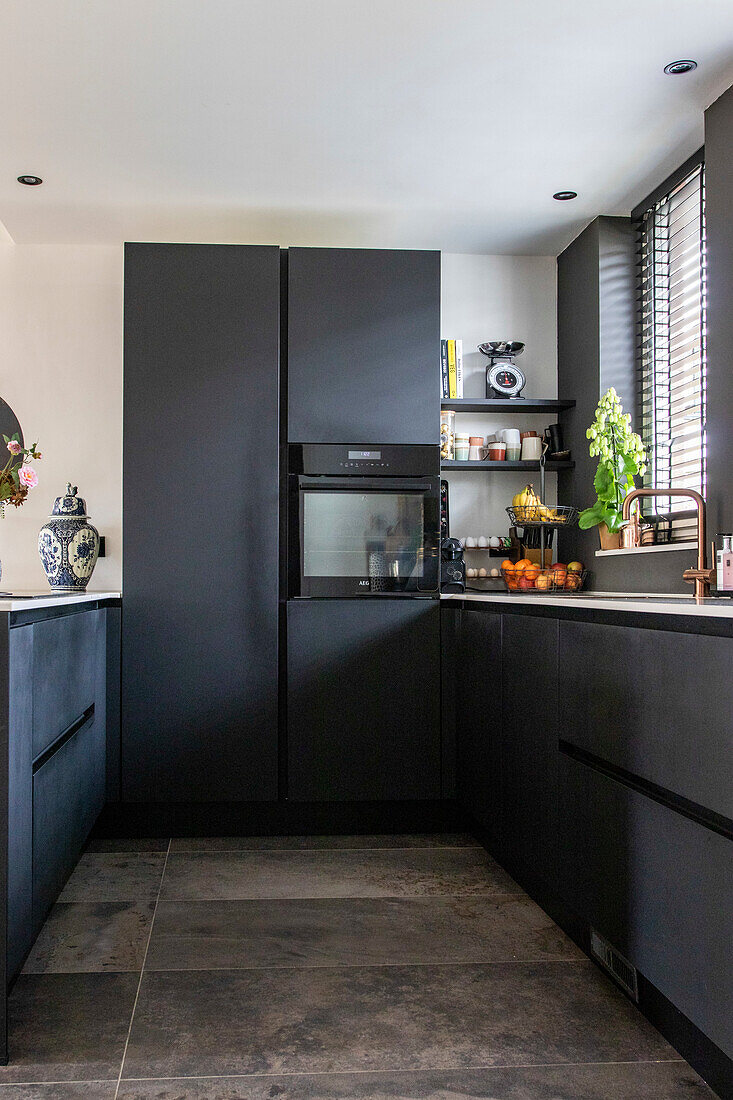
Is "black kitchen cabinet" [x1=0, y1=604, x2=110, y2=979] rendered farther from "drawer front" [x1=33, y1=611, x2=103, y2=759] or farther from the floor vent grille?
the floor vent grille

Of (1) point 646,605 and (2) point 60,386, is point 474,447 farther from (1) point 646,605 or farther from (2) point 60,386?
(1) point 646,605

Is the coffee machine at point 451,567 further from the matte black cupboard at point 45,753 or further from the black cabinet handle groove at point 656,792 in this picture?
the black cabinet handle groove at point 656,792

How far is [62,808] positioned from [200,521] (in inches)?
51.4

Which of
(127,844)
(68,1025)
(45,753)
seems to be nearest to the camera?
(68,1025)

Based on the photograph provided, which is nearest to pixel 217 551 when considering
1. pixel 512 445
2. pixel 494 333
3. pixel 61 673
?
pixel 61 673

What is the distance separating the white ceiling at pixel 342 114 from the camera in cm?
244

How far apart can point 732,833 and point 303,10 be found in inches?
86.3

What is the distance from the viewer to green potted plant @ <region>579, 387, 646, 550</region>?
11.0ft

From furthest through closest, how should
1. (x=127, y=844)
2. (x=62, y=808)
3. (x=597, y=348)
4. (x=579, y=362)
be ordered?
(x=579, y=362) → (x=597, y=348) → (x=127, y=844) → (x=62, y=808)

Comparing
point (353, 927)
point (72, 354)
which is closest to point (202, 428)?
point (72, 354)

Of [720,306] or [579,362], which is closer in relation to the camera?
[720,306]

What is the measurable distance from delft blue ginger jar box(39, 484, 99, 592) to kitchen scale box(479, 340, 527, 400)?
1.77 metres

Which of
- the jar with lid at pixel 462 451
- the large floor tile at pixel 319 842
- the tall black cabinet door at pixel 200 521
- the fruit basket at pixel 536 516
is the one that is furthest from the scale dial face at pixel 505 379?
the large floor tile at pixel 319 842

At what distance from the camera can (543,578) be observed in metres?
3.74
